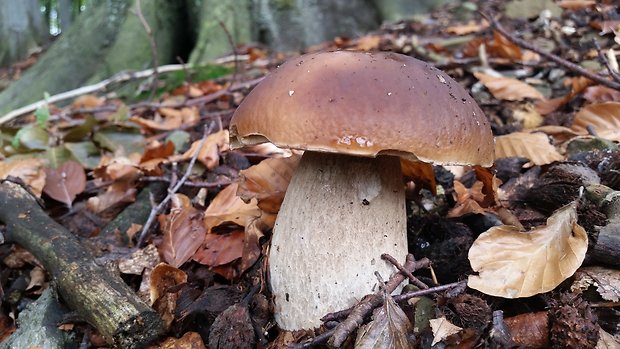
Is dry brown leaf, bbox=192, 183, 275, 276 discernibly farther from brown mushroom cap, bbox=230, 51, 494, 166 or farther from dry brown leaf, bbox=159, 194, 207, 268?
brown mushroom cap, bbox=230, 51, 494, 166

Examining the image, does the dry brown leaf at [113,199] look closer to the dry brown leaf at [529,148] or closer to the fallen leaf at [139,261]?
the fallen leaf at [139,261]

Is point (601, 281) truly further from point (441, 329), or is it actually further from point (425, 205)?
point (425, 205)

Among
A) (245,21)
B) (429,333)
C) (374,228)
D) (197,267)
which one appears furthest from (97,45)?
(429,333)

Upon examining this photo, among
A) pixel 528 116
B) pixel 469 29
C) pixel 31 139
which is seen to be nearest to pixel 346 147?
pixel 528 116

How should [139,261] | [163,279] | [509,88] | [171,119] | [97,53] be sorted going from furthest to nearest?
[97,53] < [171,119] < [509,88] < [139,261] < [163,279]

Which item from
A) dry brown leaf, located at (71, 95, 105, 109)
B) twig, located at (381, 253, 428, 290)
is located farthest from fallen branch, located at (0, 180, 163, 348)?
dry brown leaf, located at (71, 95, 105, 109)

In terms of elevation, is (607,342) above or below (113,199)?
above

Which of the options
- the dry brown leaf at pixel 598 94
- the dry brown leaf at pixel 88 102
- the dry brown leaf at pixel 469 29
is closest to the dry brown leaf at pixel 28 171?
the dry brown leaf at pixel 88 102
